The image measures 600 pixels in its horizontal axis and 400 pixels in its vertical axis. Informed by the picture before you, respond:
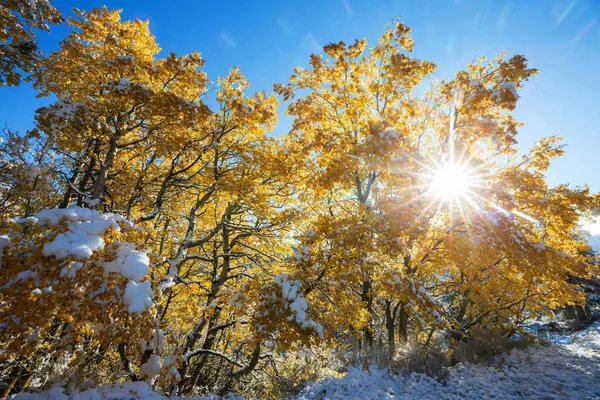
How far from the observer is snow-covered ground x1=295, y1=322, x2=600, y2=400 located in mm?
6070

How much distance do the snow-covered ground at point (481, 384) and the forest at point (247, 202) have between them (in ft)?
3.10

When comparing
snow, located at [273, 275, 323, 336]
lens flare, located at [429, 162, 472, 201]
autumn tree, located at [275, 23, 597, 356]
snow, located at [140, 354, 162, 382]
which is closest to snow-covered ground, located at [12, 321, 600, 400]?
snow, located at [140, 354, 162, 382]

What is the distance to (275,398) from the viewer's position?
6742mm

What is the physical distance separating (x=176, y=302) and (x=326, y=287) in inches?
285

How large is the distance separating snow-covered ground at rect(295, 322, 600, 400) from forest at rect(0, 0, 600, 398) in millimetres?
943

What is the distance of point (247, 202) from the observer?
730 cm

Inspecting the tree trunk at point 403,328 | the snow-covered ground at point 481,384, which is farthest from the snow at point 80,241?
the tree trunk at point 403,328

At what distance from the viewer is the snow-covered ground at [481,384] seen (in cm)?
607

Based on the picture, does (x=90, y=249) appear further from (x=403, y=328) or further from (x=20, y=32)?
(x=403, y=328)

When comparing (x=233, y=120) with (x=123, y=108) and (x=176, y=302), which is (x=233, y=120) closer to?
(x=123, y=108)

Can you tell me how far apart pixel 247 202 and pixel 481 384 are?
7.48 metres

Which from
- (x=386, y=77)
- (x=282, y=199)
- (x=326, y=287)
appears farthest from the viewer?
(x=282, y=199)

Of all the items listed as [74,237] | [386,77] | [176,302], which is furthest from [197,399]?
[386,77]

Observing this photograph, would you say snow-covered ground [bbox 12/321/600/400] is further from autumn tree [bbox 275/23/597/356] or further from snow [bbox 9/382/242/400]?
autumn tree [bbox 275/23/597/356]
